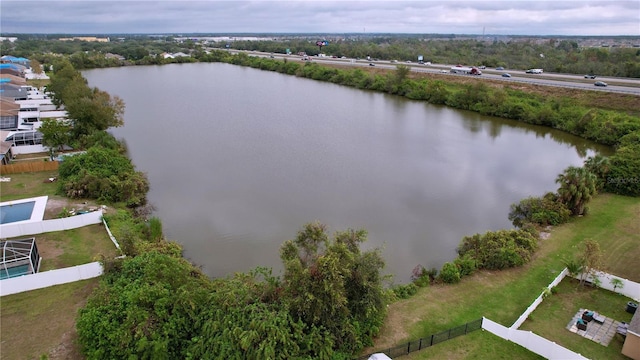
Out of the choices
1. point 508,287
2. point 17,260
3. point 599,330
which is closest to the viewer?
point 599,330

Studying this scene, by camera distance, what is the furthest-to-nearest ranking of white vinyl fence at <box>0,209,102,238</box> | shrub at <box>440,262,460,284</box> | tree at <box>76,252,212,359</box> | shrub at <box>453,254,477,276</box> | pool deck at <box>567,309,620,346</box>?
white vinyl fence at <box>0,209,102,238</box> < shrub at <box>453,254,477,276</box> < shrub at <box>440,262,460,284</box> < pool deck at <box>567,309,620,346</box> < tree at <box>76,252,212,359</box>

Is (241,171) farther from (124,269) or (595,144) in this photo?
(595,144)

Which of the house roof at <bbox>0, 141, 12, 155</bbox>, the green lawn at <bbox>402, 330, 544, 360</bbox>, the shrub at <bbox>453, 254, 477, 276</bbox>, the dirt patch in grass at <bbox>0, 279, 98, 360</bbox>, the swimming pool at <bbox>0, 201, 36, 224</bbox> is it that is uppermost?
the house roof at <bbox>0, 141, 12, 155</bbox>

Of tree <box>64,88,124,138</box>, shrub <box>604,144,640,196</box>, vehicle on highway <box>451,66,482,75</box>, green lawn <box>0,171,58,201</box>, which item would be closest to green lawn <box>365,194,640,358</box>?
shrub <box>604,144,640,196</box>

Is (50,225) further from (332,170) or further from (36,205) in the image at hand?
(332,170)

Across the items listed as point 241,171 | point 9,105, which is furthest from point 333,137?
point 9,105

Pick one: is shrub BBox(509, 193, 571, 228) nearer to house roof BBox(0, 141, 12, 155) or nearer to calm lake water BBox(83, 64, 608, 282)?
calm lake water BBox(83, 64, 608, 282)

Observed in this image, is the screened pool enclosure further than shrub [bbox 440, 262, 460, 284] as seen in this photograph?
No

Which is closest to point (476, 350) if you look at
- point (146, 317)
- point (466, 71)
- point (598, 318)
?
point (598, 318)
